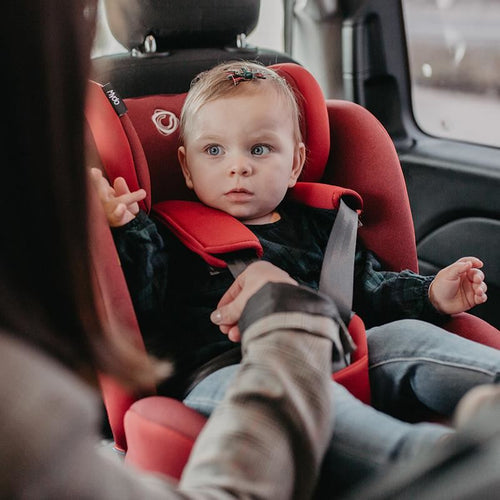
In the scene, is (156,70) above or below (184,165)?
above

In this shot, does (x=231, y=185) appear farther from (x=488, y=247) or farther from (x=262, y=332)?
(x=488, y=247)

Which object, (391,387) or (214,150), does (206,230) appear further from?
(391,387)

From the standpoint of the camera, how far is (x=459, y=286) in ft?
5.06

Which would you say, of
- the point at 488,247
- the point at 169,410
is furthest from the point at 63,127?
the point at 488,247

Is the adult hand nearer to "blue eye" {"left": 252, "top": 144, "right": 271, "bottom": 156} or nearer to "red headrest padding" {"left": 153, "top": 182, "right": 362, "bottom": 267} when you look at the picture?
"red headrest padding" {"left": 153, "top": 182, "right": 362, "bottom": 267}

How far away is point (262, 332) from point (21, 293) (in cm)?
29

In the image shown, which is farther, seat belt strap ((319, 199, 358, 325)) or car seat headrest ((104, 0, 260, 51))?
car seat headrest ((104, 0, 260, 51))

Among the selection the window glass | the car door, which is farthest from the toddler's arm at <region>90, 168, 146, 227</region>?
the window glass

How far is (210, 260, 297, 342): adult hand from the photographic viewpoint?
0.99 meters

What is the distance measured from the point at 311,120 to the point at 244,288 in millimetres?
→ 809

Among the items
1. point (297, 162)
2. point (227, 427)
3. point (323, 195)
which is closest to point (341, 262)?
point (323, 195)

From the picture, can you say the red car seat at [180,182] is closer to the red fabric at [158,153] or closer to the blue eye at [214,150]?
the red fabric at [158,153]

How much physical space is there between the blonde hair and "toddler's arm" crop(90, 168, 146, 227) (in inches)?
13.1

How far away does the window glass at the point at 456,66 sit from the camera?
2.21 m
